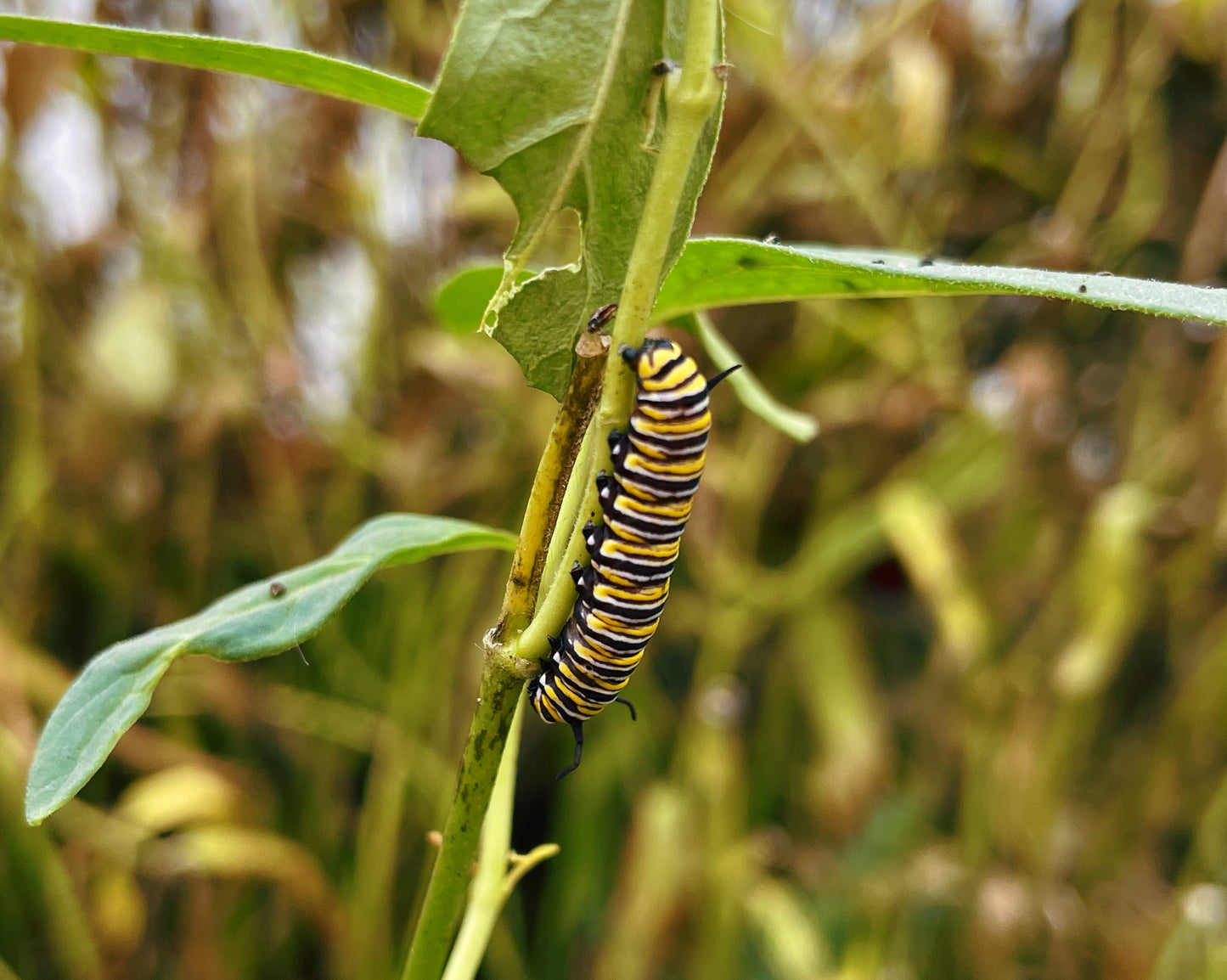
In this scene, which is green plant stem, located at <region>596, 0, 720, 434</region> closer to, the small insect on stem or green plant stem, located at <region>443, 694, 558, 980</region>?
the small insect on stem

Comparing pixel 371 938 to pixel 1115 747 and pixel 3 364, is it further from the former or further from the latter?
pixel 1115 747

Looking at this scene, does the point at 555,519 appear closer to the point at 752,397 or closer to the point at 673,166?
the point at 673,166

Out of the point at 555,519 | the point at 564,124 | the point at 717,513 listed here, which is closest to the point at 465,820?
the point at 555,519

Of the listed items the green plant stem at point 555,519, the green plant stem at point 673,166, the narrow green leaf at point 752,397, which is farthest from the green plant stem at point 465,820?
the narrow green leaf at point 752,397

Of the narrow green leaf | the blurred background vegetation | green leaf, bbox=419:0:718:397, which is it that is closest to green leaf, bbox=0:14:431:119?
green leaf, bbox=419:0:718:397

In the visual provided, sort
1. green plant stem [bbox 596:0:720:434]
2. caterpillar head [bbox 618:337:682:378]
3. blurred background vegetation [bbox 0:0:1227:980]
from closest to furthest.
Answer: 1. green plant stem [bbox 596:0:720:434]
2. caterpillar head [bbox 618:337:682:378]
3. blurred background vegetation [bbox 0:0:1227:980]

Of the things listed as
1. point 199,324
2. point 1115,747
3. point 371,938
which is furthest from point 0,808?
point 1115,747

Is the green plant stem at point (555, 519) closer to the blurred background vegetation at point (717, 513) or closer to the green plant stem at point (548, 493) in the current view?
the green plant stem at point (548, 493)
